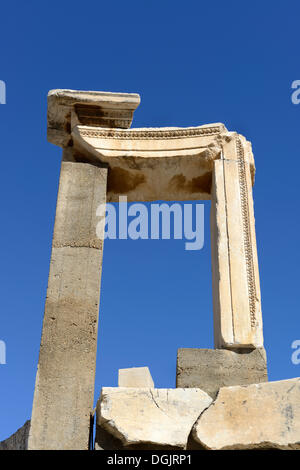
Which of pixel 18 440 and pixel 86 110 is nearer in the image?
pixel 18 440

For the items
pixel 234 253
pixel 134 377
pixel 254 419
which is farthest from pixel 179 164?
pixel 254 419

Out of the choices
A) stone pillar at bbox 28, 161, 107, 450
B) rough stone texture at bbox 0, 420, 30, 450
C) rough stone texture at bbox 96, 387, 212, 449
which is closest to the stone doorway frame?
stone pillar at bbox 28, 161, 107, 450

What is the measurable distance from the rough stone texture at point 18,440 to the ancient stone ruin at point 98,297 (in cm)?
25

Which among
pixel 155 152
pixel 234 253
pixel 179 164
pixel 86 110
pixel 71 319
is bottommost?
pixel 71 319

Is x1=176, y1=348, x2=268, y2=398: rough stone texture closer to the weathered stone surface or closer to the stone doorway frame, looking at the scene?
the stone doorway frame

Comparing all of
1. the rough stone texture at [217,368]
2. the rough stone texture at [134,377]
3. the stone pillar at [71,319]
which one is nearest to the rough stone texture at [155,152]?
the stone pillar at [71,319]

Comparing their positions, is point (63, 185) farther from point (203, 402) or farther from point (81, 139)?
point (203, 402)

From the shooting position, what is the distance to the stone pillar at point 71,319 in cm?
521

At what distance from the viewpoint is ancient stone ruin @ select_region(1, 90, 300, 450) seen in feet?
15.5

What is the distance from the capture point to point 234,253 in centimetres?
622

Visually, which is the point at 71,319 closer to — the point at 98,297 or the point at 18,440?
the point at 98,297

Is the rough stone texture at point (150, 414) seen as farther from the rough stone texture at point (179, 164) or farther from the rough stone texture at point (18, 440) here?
the rough stone texture at point (179, 164)

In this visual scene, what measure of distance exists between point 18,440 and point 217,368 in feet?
6.87

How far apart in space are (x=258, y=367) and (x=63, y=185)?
117 inches
